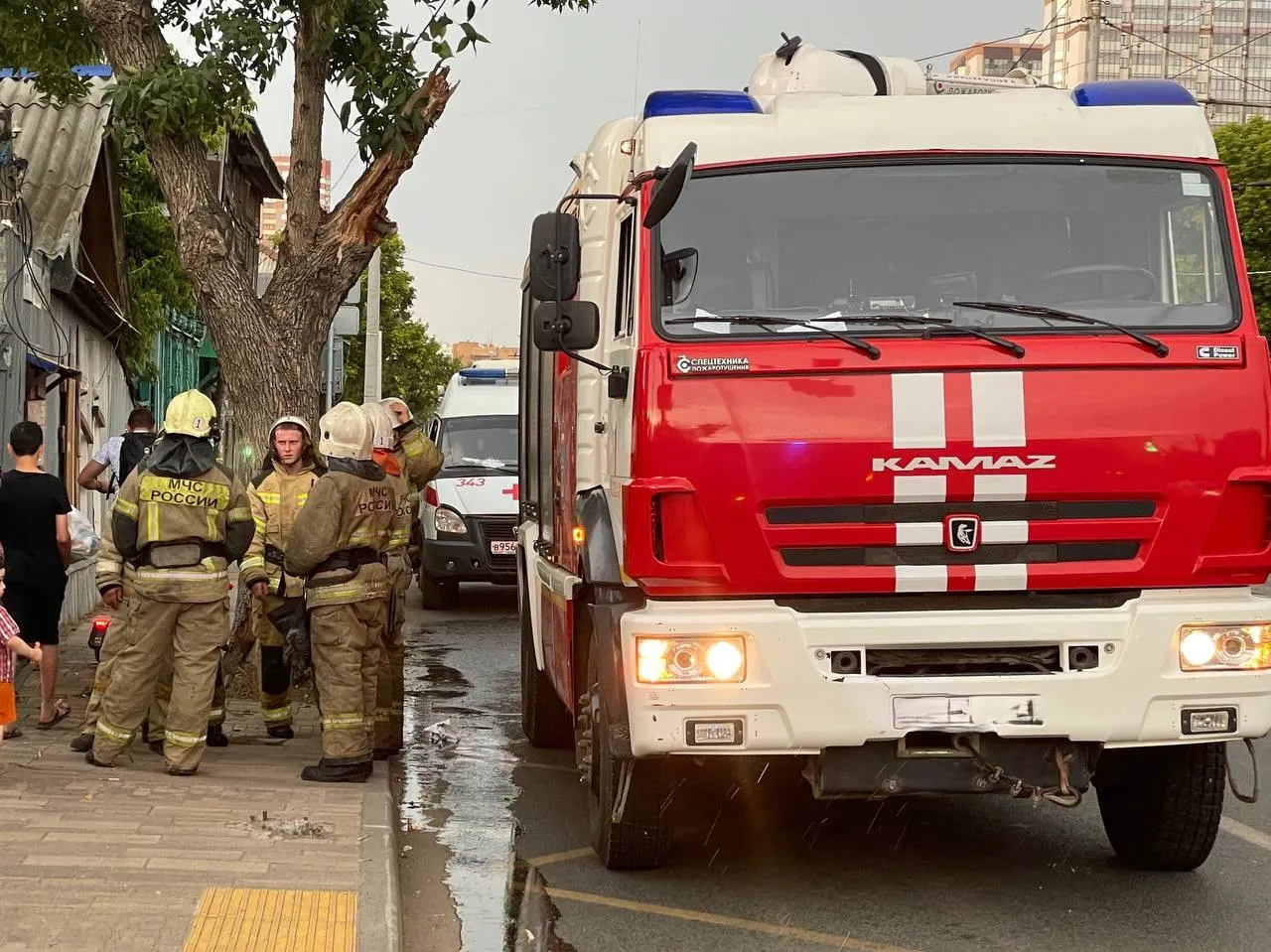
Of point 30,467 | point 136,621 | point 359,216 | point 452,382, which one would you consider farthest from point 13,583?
point 452,382

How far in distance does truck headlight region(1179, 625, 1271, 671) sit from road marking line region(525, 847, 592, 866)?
8.07 ft

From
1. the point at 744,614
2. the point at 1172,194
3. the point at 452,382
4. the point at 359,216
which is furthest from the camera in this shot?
the point at 452,382

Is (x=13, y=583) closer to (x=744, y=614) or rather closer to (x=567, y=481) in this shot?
(x=567, y=481)

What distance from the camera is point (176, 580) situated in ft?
26.4

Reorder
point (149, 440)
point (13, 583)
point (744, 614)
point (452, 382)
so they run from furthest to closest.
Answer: point (452, 382) < point (149, 440) < point (13, 583) < point (744, 614)

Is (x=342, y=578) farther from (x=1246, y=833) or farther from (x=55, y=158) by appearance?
(x=55, y=158)

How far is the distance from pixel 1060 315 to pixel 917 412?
2.14 ft

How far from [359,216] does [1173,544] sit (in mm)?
6654

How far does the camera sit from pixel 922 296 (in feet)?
19.6

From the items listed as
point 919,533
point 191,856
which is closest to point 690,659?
point 919,533

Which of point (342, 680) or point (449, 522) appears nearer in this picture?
point (342, 680)

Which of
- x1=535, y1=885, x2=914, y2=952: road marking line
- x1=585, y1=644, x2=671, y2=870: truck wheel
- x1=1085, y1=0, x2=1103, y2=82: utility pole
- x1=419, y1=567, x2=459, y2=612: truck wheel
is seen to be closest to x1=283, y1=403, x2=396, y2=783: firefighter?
x1=585, y1=644, x2=671, y2=870: truck wheel

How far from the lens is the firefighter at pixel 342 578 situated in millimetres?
7914

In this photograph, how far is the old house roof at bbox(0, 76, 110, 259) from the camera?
14.4 metres
